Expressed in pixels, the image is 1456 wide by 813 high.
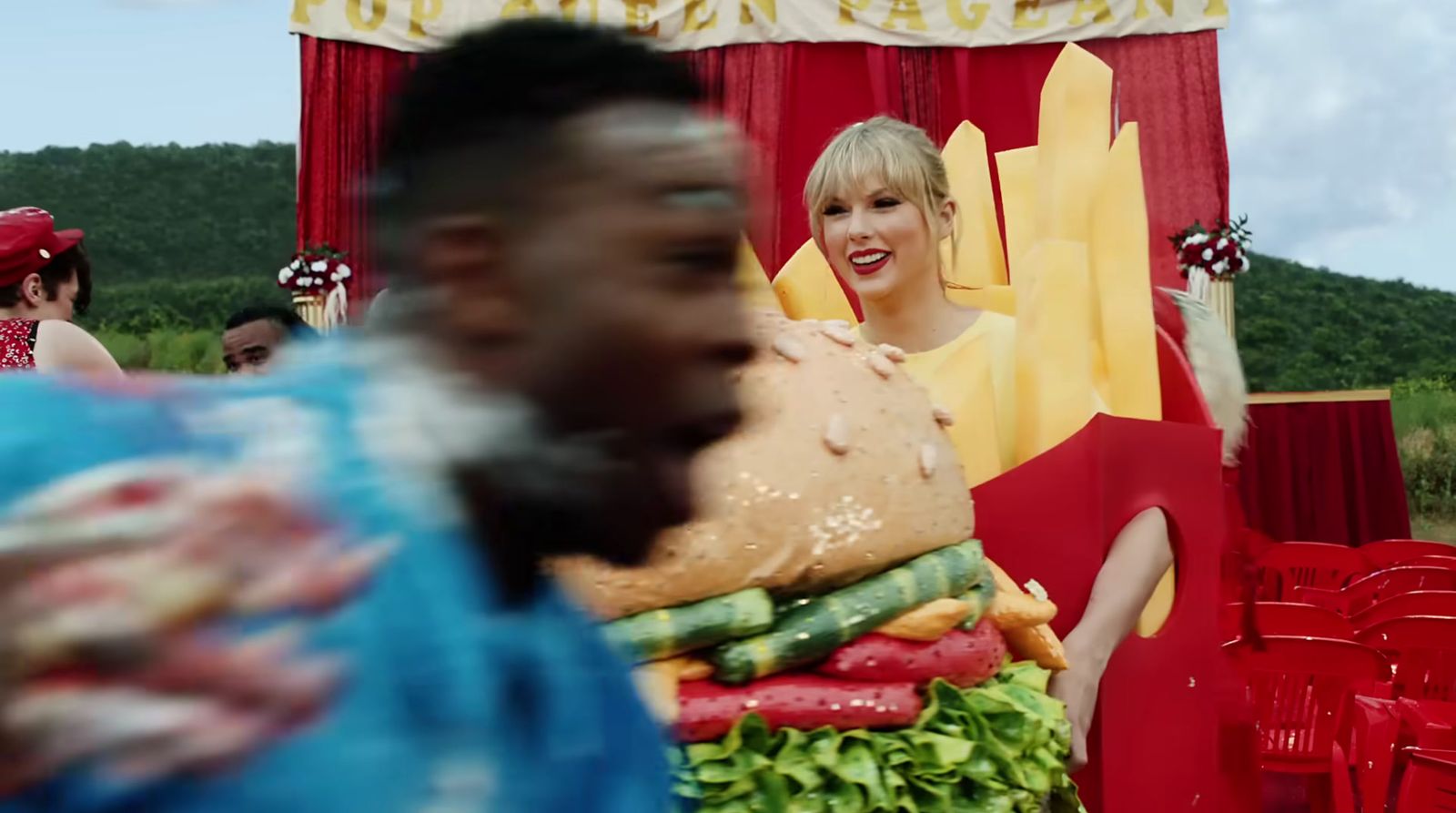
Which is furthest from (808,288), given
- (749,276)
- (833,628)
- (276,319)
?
(749,276)

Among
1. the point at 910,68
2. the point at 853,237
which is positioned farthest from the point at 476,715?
the point at 910,68

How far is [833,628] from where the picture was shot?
1.54m

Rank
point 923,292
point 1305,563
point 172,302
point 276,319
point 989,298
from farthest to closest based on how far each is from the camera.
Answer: point 172,302, point 1305,563, point 989,298, point 923,292, point 276,319

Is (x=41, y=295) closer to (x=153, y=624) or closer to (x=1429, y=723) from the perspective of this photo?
(x=153, y=624)

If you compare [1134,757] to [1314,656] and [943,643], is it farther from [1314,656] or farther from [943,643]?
[1314,656]

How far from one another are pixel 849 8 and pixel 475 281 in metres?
9.79

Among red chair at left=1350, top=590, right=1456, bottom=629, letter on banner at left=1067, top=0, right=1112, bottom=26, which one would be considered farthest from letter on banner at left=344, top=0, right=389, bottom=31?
red chair at left=1350, top=590, right=1456, bottom=629

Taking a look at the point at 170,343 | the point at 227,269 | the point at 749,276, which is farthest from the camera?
the point at 227,269

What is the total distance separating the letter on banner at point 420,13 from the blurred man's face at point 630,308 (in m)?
9.41

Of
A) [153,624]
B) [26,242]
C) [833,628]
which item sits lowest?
[833,628]

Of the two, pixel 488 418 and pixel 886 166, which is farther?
pixel 886 166

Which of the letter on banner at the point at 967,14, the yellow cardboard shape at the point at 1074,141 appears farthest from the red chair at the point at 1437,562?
the letter on banner at the point at 967,14

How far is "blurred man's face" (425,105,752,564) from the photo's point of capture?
60 cm

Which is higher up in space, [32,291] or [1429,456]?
[32,291]
